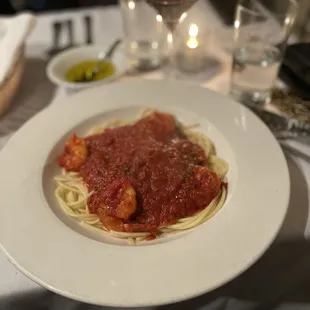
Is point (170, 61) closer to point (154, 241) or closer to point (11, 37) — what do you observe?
point (11, 37)

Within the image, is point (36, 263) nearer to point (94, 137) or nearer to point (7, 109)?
point (94, 137)

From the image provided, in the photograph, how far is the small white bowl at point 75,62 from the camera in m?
2.00

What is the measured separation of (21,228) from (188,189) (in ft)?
1.81

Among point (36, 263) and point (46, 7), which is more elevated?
point (36, 263)

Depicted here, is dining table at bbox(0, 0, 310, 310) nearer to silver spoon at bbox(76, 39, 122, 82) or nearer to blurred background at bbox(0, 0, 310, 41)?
silver spoon at bbox(76, 39, 122, 82)

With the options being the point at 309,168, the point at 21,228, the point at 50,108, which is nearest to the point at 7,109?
the point at 50,108

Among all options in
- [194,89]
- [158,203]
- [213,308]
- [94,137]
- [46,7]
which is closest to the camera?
[213,308]

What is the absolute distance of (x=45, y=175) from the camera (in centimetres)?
161

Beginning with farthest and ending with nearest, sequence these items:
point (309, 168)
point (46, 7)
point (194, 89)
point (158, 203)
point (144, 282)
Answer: point (46, 7) → point (194, 89) → point (309, 168) → point (158, 203) → point (144, 282)

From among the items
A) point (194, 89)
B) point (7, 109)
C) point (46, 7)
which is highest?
point (194, 89)

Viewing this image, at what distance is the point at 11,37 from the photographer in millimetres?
2047

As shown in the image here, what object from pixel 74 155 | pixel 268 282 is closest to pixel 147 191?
pixel 74 155

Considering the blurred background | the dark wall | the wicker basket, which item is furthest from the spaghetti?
the dark wall

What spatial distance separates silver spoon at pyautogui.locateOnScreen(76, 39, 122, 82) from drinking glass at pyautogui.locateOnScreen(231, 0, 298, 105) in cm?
65
